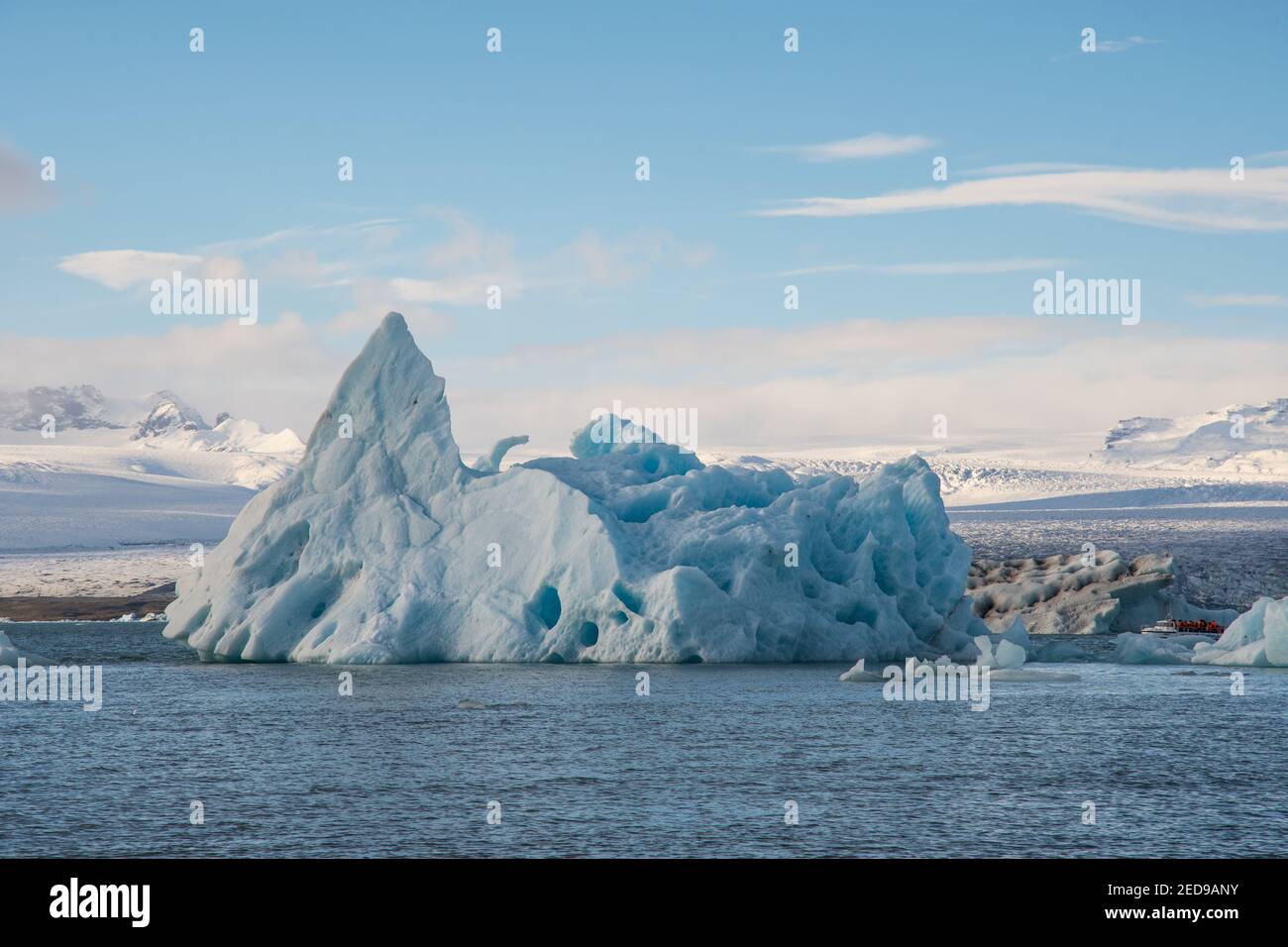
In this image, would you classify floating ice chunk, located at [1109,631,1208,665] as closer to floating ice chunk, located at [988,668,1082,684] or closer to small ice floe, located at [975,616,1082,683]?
floating ice chunk, located at [988,668,1082,684]

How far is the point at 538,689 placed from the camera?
32.8 m

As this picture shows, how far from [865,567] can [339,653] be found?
46.0 feet

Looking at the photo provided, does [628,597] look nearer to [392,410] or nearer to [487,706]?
[487,706]

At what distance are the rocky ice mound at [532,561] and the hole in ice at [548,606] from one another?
6cm

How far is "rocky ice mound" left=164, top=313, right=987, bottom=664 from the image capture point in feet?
120

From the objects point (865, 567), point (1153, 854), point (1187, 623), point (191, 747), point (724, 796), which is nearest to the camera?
point (1153, 854)

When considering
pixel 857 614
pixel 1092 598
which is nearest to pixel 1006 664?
pixel 857 614

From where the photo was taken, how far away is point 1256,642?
4325cm

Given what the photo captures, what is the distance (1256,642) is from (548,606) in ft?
70.6

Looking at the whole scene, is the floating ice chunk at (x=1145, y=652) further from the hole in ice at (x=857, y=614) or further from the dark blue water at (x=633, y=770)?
the hole in ice at (x=857, y=614)

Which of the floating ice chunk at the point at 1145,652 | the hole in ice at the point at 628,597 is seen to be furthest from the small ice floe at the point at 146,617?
the floating ice chunk at the point at 1145,652
